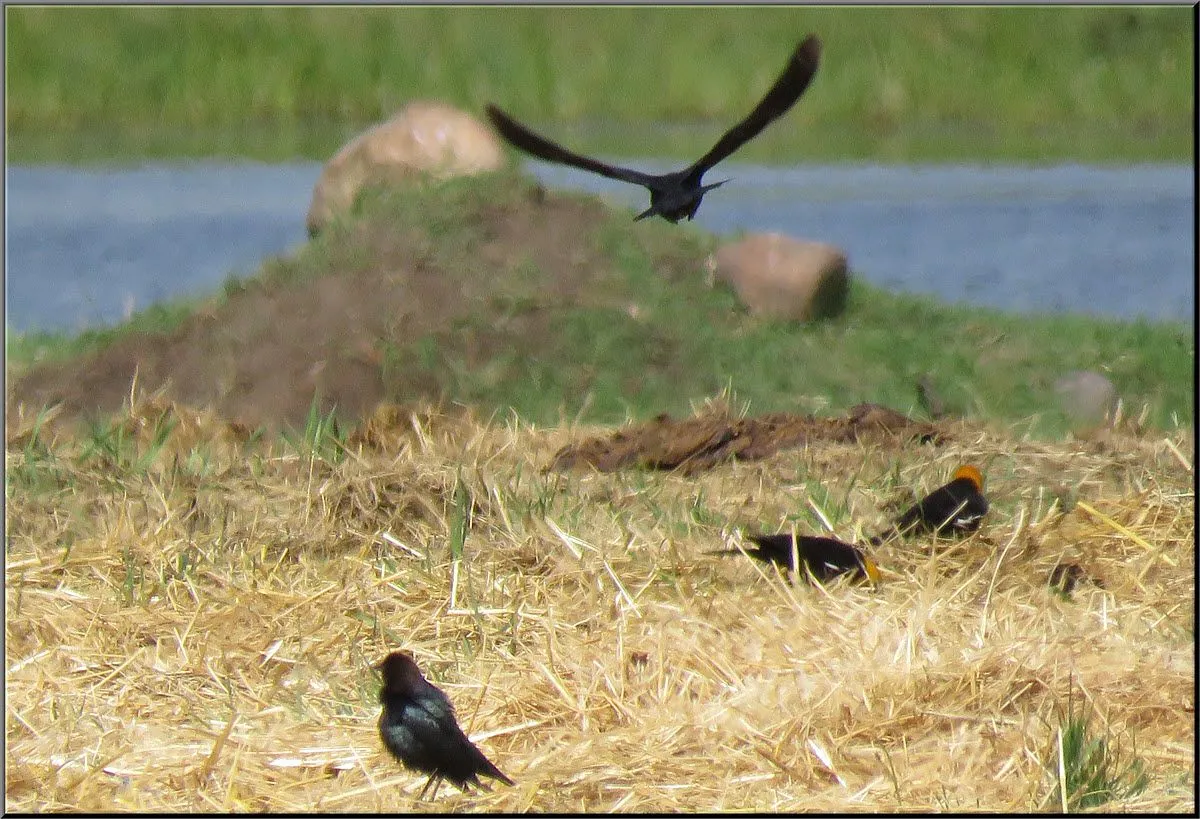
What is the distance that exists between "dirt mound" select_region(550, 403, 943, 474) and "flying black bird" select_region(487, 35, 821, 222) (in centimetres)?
96

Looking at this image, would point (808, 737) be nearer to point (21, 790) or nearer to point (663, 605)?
point (663, 605)

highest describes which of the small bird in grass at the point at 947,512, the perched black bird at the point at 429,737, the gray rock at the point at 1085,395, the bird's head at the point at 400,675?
A: the small bird in grass at the point at 947,512

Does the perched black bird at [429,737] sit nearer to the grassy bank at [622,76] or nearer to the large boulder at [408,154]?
the large boulder at [408,154]

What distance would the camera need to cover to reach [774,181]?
48.7ft

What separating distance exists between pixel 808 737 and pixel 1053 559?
4.43 ft

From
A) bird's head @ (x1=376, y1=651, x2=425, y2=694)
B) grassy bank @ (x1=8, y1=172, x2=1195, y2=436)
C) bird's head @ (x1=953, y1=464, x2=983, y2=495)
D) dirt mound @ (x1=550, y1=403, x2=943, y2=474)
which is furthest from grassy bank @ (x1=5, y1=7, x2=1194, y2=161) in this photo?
bird's head @ (x1=376, y1=651, x2=425, y2=694)

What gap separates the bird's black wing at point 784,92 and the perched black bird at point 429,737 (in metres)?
1.64

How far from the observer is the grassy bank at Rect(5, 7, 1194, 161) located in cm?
1566

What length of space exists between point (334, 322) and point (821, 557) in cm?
420

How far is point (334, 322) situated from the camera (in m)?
8.11

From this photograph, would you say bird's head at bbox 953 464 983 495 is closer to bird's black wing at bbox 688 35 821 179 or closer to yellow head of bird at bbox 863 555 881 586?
yellow head of bird at bbox 863 555 881 586

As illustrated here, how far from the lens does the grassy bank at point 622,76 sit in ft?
51.4

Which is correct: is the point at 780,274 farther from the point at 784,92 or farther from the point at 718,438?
the point at 784,92

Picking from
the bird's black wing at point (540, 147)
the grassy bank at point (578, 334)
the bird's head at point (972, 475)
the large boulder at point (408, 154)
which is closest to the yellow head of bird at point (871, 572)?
the bird's head at point (972, 475)
